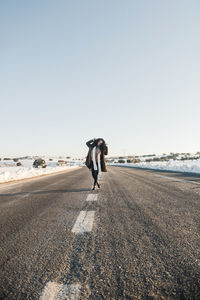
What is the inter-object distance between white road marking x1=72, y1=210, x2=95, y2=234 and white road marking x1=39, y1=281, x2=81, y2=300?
3.54 feet

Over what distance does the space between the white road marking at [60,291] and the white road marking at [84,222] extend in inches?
42.5

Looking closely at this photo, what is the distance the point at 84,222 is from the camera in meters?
2.67

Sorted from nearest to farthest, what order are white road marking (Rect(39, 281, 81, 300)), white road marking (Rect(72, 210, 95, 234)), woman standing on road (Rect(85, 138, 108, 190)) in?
white road marking (Rect(39, 281, 81, 300)) → white road marking (Rect(72, 210, 95, 234)) → woman standing on road (Rect(85, 138, 108, 190))

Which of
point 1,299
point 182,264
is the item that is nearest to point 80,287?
point 1,299

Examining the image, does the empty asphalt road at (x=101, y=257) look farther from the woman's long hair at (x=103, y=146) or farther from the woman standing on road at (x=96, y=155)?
the woman's long hair at (x=103, y=146)

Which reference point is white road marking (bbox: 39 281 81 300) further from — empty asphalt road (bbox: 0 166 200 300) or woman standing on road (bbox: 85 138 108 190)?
woman standing on road (bbox: 85 138 108 190)

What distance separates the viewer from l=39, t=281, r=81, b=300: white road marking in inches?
42.8

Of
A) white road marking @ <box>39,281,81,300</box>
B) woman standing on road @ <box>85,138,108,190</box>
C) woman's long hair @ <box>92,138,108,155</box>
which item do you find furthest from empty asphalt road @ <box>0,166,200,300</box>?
woman's long hair @ <box>92,138,108,155</box>

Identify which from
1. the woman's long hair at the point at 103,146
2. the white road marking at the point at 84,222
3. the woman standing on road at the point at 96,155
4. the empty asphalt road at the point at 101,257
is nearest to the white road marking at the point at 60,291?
the empty asphalt road at the point at 101,257

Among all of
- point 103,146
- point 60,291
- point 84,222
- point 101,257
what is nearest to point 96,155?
point 103,146

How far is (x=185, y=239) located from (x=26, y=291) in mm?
1642

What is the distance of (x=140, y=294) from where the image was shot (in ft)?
3.71

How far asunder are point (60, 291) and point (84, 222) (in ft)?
5.05

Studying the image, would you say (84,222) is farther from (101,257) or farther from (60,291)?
(60,291)
